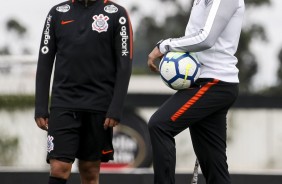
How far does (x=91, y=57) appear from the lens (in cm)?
721

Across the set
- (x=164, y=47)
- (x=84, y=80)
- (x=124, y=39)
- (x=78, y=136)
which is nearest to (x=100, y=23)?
(x=124, y=39)

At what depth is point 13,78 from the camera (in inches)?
605

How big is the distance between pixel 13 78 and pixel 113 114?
8.47m

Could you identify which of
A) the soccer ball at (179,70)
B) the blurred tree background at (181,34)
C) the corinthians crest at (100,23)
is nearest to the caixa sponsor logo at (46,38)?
the corinthians crest at (100,23)

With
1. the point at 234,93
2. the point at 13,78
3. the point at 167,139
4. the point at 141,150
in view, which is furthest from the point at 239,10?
the point at 13,78

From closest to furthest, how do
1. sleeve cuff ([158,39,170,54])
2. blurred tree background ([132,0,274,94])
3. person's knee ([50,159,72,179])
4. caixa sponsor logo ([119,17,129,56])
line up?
sleeve cuff ([158,39,170,54]), person's knee ([50,159,72,179]), caixa sponsor logo ([119,17,129,56]), blurred tree background ([132,0,274,94])

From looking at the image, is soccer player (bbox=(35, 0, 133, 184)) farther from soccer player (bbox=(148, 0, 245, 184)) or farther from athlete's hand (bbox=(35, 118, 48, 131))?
soccer player (bbox=(148, 0, 245, 184))

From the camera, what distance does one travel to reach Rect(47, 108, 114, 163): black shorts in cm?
712

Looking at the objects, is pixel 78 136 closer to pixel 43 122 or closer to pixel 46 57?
pixel 43 122

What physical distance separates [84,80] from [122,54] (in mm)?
347

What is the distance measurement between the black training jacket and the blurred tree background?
106ft

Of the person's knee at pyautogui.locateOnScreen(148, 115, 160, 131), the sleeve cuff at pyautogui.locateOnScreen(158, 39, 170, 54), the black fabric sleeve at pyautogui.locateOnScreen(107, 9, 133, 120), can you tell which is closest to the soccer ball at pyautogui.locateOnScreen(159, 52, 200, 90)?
the sleeve cuff at pyautogui.locateOnScreen(158, 39, 170, 54)

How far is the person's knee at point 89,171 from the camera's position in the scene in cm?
734

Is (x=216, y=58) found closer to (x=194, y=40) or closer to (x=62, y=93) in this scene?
(x=194, y=40)
